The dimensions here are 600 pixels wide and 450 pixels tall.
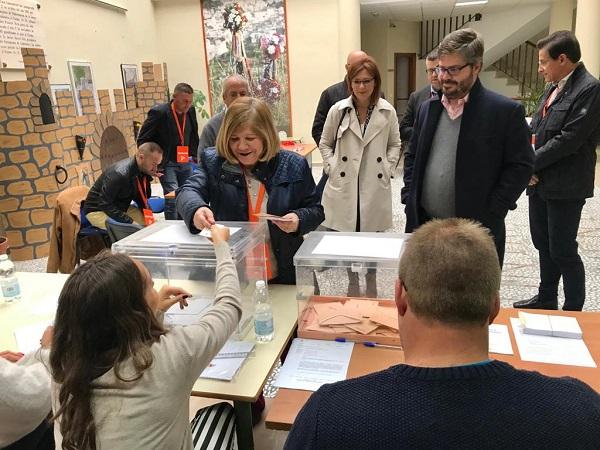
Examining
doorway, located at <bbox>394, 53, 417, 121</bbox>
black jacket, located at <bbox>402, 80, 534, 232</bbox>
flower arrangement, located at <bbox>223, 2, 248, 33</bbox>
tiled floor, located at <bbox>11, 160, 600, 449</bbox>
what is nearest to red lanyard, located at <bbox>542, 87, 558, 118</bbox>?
black jacket, located at <bbox>402, 80, 534, 232</bbox>

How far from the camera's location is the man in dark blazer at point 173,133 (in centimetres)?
501

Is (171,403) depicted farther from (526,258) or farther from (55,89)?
(55,89)

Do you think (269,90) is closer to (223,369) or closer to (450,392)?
(223,369)

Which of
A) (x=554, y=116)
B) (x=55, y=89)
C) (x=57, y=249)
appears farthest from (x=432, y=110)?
(x=55, y=89)

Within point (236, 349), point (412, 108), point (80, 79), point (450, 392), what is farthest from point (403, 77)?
point (450, 392)

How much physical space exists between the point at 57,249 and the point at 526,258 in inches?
144

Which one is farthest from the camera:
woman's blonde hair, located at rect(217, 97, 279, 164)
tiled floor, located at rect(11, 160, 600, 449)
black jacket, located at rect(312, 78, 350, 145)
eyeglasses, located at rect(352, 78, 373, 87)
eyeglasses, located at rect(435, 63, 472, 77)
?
black jacket, located at rect(312, 78, 350, 145)

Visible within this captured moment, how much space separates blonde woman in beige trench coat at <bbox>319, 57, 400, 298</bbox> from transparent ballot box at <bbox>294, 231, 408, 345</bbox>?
131 centimetres

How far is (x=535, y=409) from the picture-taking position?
725 millimetres

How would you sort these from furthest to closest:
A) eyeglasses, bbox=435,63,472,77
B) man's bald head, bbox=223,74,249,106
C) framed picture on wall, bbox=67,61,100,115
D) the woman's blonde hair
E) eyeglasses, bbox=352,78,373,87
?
1. framed picture on wall, bbox=67,61,100,115
2. man's bald head, bbox=223,74,249,106
3. eyeglasses, bbox=352,78,373,87
4. eyeglasses, bbox=435,63,472,77
5. the woman's blonde hair

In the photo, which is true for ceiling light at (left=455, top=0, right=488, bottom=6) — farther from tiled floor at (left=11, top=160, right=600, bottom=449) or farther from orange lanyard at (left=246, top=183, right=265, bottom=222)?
orange lanyard at (left=246, top=183, right=265, bottom=222)

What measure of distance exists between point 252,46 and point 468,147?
662 cm

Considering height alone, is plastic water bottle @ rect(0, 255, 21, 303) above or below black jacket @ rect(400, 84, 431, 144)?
below

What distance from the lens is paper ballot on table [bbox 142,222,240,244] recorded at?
5.89 feet
